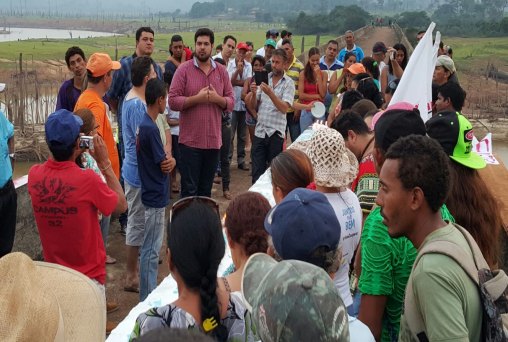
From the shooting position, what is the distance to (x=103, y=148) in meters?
3.73

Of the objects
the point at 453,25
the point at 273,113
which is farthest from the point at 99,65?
the point at 453,25

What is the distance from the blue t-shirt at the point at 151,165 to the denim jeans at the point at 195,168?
3.54ft

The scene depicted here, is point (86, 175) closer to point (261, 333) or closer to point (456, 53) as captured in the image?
point (261, 333)

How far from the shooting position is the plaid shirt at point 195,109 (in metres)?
5.70

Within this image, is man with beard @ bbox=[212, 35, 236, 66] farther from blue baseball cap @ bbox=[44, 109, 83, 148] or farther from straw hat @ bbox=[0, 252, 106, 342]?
straw hat @ bbox=[0, 252, 106, 342]

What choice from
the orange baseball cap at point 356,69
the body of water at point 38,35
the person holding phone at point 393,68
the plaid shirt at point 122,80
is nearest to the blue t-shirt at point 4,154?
the plaid shirt at point 122,80

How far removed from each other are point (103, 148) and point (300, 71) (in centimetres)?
484

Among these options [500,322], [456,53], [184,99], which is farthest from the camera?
[456,53]

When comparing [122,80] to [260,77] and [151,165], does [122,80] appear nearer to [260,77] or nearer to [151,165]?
[260,77]

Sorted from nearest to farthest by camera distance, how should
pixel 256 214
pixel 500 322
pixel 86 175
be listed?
1. pixel 500 322
2. pixel 256 214
3. pixel 86 175

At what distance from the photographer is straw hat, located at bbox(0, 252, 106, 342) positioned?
66.1 inches

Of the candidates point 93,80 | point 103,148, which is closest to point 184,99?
point 93,80

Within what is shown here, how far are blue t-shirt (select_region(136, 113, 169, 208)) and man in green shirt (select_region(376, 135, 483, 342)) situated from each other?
2590 millimetres

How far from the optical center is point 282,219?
2.18 metres
